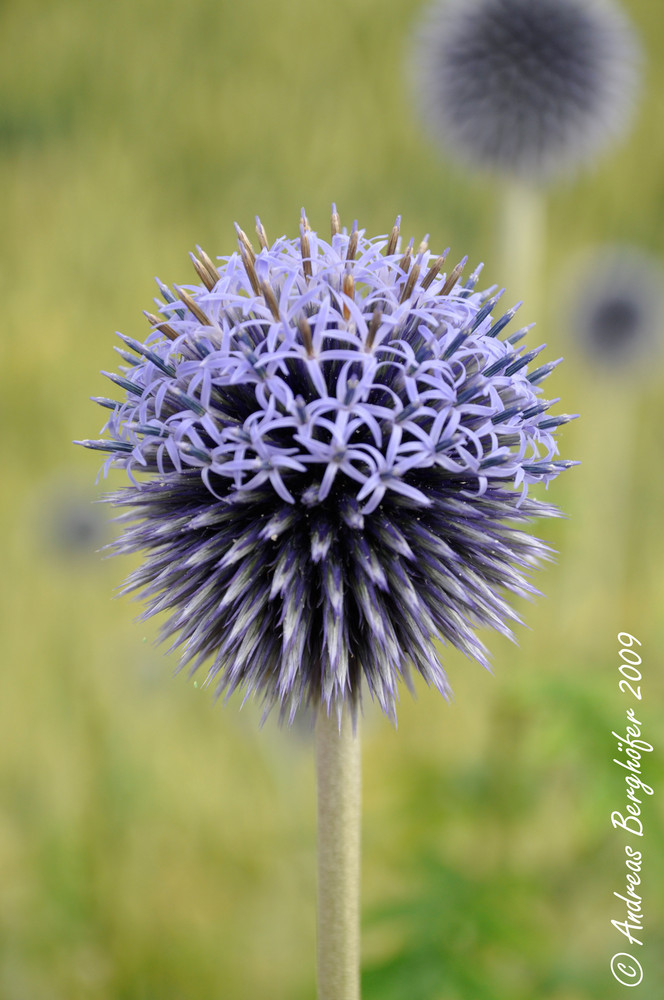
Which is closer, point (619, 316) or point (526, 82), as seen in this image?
point (526, 82)

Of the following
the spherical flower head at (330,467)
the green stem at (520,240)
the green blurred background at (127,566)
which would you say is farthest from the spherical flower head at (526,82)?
the spherical flower head at (330,467)

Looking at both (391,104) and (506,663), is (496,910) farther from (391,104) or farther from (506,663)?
(391,104)

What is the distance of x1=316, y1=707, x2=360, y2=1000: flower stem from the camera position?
3.53 feet

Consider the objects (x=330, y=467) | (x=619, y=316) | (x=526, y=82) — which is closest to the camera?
(x=330, y=467)

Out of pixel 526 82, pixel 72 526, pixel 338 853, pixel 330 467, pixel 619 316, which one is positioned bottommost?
pixel 338 853

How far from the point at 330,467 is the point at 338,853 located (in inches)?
21.8

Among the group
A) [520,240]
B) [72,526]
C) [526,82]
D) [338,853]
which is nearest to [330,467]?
[338,853]

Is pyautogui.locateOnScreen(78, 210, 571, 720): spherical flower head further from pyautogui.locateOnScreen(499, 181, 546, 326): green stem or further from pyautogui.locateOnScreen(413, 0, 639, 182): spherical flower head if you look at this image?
pyautogui.locateOnScreen(413, 0, 639, 182): spherical flower head

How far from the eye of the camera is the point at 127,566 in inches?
218

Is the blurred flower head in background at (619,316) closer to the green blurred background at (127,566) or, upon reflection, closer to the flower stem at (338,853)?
the green blurred background at (127,566)

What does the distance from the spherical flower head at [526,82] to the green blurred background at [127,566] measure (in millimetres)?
435

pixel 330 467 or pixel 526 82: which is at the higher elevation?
pixel 526 82

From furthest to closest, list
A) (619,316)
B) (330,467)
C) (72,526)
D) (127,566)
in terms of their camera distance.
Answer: (127,566)
(619,316)
(72,526)
(330,467)

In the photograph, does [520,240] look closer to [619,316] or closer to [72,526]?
[619,316]
